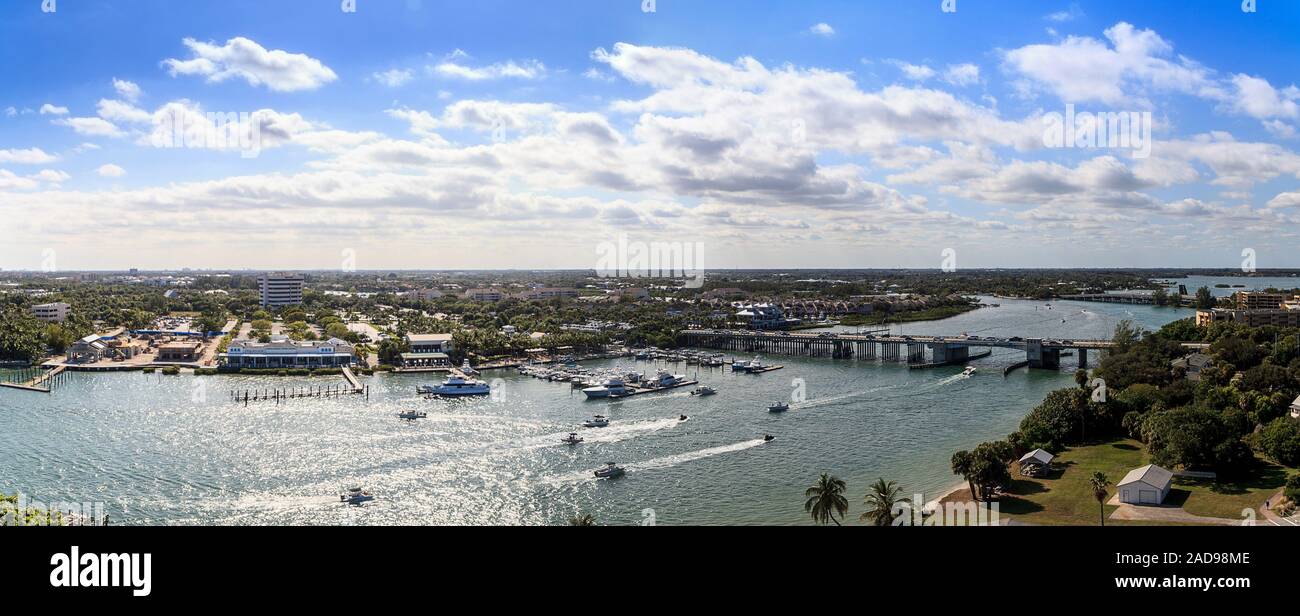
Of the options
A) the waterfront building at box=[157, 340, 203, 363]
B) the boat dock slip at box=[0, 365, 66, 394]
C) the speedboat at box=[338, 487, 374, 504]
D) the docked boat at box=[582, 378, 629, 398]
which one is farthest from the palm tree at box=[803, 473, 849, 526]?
the waterfront building at box=[157, 340, 203, 363]

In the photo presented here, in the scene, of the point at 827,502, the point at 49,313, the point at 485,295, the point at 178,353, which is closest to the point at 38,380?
the point at 178,353

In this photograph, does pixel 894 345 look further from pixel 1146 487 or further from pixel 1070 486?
pixel 1146 487

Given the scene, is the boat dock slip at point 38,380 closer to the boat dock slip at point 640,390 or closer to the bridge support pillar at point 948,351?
the boat dock slip at point 640,390

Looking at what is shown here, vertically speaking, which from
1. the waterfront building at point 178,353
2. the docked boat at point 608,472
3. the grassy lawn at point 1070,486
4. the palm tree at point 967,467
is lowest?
the docked boat at point 608,472

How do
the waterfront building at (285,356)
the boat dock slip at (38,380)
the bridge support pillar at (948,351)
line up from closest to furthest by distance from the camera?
the boat dock slip at (38,380) < the waterfront building at (285,356) < the bridge support pillar at (948,351)

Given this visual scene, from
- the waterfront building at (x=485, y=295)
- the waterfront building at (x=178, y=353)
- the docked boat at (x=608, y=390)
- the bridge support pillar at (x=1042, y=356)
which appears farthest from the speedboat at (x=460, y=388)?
the waterfront building at (x=485, y=295)

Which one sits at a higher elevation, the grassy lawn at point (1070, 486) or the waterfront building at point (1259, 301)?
the waterfront building at point (1259, 301)
